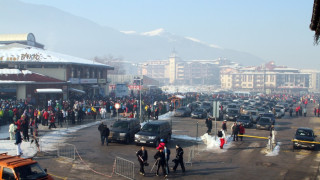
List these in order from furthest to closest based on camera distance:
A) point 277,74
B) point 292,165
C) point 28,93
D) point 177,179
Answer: point 277,74 → point 28,93 → point 292,165 → point 177,179

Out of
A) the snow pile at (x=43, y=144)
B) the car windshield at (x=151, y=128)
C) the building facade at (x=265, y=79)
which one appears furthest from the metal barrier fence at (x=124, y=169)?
the building facade at (x=265, y=79)

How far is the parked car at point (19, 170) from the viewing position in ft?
33.5

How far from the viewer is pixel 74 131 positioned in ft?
88.0

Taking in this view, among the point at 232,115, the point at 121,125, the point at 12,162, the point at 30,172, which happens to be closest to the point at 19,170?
the point at 30,172

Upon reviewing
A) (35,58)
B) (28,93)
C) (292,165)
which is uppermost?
(35,58)

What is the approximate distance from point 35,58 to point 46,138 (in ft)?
92.8

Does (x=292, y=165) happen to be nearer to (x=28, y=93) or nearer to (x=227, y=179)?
(x=227, y=179)

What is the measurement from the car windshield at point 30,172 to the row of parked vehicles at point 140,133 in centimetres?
1037

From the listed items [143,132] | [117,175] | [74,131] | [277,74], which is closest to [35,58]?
[74,131]

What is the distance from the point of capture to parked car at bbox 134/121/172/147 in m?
20.6

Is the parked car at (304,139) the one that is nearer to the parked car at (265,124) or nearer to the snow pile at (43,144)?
the parked car at (265,124)

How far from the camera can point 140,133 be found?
21.1 metres

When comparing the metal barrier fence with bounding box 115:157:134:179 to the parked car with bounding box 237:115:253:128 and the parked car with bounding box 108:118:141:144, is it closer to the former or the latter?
the parked car with bounding box 108:118:141:144

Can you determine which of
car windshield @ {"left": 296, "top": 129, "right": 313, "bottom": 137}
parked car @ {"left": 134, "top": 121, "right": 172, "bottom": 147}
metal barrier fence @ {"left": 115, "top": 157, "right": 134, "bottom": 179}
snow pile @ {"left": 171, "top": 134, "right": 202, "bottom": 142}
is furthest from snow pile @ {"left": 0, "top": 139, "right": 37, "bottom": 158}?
car windshield @ {"left": 296, "top": 129, "right": 313, "bottom": 137}
